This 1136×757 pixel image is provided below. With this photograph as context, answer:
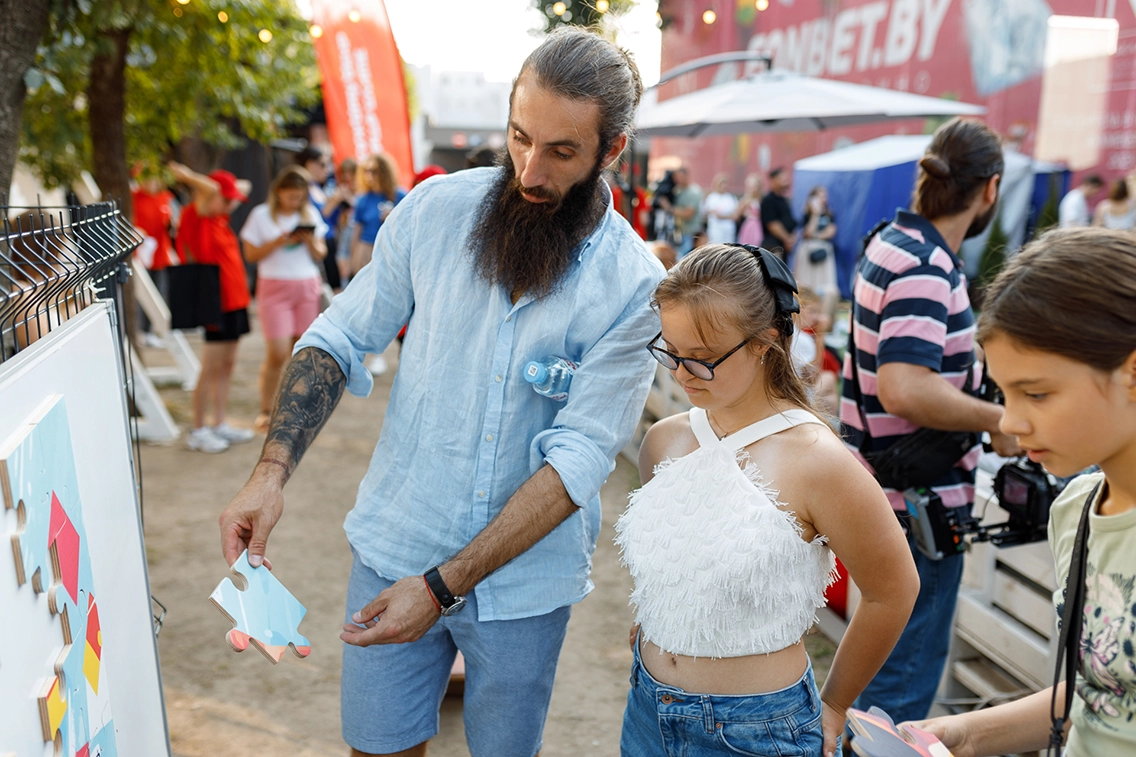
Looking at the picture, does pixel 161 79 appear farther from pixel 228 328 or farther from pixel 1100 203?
pixel 1100 203

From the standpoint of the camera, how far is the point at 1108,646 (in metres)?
1.25

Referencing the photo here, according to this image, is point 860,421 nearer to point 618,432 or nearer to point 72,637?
point 618,432

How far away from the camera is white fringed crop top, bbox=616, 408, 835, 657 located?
1585 millimetres

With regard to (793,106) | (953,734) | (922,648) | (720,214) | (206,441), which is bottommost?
(206,441)

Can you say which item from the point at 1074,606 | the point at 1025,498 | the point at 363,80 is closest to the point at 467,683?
the point at 1074,606

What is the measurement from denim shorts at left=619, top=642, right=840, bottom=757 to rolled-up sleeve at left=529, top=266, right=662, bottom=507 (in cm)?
42

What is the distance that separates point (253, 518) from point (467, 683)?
24.7 inches

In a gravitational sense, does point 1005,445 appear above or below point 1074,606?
below

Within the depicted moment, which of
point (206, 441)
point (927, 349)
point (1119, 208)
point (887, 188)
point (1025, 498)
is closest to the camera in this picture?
point (927, 349)

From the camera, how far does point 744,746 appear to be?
159 centimetres

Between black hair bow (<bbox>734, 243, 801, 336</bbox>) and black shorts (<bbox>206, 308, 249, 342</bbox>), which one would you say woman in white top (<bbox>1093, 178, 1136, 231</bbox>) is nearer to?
black shorts (<bbox>206, 308, 249, 342</bbox>)

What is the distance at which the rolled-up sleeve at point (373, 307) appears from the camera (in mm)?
1968

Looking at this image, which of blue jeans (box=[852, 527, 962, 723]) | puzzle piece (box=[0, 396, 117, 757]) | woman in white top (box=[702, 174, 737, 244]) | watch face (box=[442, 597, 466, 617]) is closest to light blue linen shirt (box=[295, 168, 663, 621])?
watch face (box=[442, 597, 466, 617])

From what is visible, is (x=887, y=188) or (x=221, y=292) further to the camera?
(x=887, y=188)
